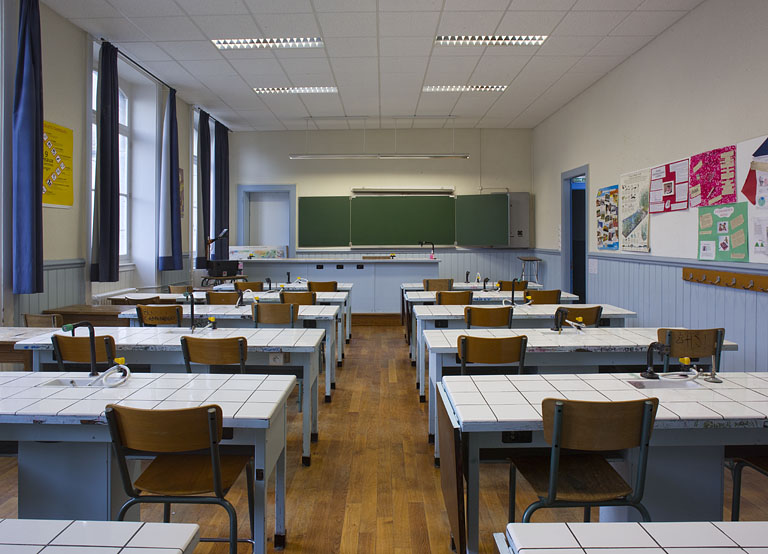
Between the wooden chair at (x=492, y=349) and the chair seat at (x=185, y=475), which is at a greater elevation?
the wooden chair at (x=492, y=349)

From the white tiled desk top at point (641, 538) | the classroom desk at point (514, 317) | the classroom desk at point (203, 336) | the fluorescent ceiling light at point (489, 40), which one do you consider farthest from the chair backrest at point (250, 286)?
the white tiled desk top at point (641, 538)

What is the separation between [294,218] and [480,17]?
5.54m

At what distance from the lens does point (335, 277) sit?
8.38 m

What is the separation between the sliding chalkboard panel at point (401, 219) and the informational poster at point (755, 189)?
5.70m

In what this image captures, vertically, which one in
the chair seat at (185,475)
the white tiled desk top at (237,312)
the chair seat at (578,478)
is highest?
the white tiled desk top at (237,312)

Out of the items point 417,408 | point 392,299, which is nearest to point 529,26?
point 417,408

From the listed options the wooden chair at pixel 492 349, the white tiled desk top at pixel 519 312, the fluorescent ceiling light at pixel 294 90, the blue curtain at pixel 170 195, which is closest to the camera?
the wooden chair at pixel 492 349

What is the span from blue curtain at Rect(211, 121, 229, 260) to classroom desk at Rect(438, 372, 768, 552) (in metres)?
7.59

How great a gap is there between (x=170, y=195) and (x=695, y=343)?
20.8 feet

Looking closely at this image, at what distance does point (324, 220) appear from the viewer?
373 inches

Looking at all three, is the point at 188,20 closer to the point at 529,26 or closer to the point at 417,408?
the point at 529,26

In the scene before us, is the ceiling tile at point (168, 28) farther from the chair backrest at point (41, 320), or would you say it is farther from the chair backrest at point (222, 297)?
the chair backrest at point (41, 320)

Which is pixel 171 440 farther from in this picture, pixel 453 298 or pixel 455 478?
pixel 453 298

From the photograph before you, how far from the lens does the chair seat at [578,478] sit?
1.68 metres
